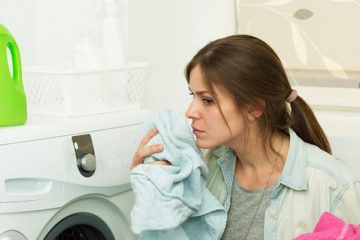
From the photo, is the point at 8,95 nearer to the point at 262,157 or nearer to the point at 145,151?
the point at 145,151

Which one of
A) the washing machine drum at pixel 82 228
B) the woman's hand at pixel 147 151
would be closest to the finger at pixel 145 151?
the woman's hand at pixel 147 151

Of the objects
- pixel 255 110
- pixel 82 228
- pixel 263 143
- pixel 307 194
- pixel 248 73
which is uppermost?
pixel 248 73

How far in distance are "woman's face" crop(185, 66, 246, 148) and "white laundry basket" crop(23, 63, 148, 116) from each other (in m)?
0.30

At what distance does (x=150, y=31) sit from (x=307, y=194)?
0.92 m

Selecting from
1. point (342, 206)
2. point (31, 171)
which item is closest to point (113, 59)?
point (31, 171)

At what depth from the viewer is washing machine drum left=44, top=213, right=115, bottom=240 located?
5.14 feet

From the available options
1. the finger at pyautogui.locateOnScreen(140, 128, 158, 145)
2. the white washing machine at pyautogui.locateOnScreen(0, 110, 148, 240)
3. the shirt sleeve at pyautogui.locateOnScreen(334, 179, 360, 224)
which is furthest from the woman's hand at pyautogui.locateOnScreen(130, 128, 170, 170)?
the shirt sleeve at pyautogui.locateOnScreen(334, 179, 360, 224)

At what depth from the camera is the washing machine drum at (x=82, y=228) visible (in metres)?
1.57

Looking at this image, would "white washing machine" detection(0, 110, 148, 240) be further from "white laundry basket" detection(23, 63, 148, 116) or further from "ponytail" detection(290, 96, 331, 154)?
"ponytail" detection(290, 96, 331, 154)

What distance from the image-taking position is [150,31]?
2197 mm

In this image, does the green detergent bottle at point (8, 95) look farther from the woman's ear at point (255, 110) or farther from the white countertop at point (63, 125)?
the woman's ear at point (255, 110)

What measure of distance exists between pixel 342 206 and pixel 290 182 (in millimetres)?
143

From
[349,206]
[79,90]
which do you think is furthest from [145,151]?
[349,206]

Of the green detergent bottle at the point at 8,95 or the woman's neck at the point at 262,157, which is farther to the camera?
the woman's neck at the point at 262,157
